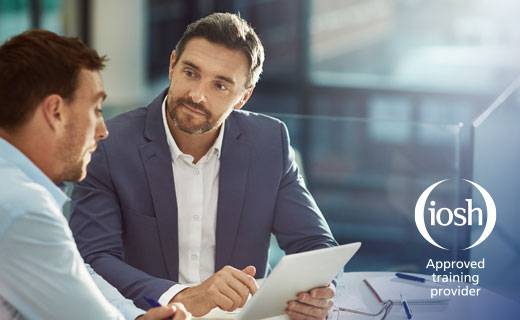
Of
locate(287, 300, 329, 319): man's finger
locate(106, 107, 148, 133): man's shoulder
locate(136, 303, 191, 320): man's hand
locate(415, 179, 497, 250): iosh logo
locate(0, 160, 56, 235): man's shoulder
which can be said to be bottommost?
locate(415, 179, 497, 250): iosh logo

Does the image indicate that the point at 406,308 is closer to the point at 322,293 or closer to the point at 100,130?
the point at 322,293

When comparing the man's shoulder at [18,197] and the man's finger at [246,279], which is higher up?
the man's shoulder at [18,197]

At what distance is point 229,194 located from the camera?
2268 millimetres

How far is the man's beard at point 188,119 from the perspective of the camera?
2178 mm

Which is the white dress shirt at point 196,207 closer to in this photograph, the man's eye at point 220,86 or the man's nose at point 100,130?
the man's eye at point 220,86

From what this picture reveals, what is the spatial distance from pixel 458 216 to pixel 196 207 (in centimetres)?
102

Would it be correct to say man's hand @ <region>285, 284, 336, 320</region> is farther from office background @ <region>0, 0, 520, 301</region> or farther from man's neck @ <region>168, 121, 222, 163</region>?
office background @ <region>0, 0, 520, 301</region>

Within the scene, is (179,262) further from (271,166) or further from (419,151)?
(419,151)

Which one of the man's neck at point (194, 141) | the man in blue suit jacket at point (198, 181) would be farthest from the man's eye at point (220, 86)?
the man's neck at point (194, 141)

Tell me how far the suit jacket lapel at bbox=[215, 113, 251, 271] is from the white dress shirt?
2 centimetres

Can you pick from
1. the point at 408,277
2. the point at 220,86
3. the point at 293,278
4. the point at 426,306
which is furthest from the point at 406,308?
the point at 220,86

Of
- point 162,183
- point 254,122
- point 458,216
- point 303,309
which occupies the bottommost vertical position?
point 458,216

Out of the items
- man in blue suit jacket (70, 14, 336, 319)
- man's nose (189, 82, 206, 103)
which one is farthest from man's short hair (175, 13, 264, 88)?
man's nose (189, 82, 206, 103)

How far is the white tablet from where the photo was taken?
1.64m
